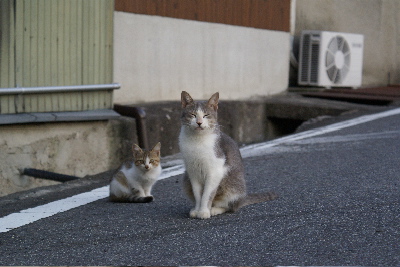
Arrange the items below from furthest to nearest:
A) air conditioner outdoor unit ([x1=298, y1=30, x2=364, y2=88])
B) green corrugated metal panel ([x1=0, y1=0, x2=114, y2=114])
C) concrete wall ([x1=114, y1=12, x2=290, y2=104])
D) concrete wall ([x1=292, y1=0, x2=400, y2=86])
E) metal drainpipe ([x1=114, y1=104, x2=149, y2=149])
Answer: concrete wall ([x1=292, y1=0, x2=400, y2=86]) < air conditioner outdoor unit ([x1=298, y1=30, x2=364, y2=88]) < concrete wall ([x1=114, y1=12, x2=290, y2=104]) < metal drainpipe ([x1=114, y1=104, x2=149, y2=149]) < green corrugated metal panel ([x1=0, y1=0, x2=114, y2=114])

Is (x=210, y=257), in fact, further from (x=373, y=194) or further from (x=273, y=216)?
(x=373, y=194)

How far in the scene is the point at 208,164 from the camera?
5.63 m

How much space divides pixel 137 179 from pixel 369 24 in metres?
13.9

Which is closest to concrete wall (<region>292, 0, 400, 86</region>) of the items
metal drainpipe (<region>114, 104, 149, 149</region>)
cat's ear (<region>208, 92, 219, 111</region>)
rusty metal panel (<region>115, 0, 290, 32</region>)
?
rusty metal panel (<region>115, 0, 290, 32</region>)

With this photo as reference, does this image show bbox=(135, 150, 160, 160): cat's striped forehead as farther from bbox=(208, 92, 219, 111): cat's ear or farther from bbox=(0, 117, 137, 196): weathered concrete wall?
bbox=(0, 117, 137, 196): weathered concrete wall

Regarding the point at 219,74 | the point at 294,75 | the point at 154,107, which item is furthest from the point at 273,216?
the point at 294,75

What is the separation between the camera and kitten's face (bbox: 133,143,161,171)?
6520 mm

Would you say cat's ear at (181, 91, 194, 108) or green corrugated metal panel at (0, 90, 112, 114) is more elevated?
cat's ear at (181, 91, 194, 108)

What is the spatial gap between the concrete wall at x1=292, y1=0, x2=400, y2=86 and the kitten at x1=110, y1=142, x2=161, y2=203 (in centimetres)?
1080

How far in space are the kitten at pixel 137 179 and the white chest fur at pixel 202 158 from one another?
89cm

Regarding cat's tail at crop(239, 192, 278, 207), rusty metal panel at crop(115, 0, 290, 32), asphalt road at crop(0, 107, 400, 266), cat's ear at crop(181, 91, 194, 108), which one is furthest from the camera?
rusty metal panel at crop(115, 0, 290, 32)

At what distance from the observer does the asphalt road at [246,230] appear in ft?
15.4

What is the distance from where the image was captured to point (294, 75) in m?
16.9

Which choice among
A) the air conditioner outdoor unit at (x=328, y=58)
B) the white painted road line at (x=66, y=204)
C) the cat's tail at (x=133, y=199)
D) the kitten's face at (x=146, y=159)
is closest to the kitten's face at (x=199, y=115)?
the kitten's face at (x=146, y=159)
